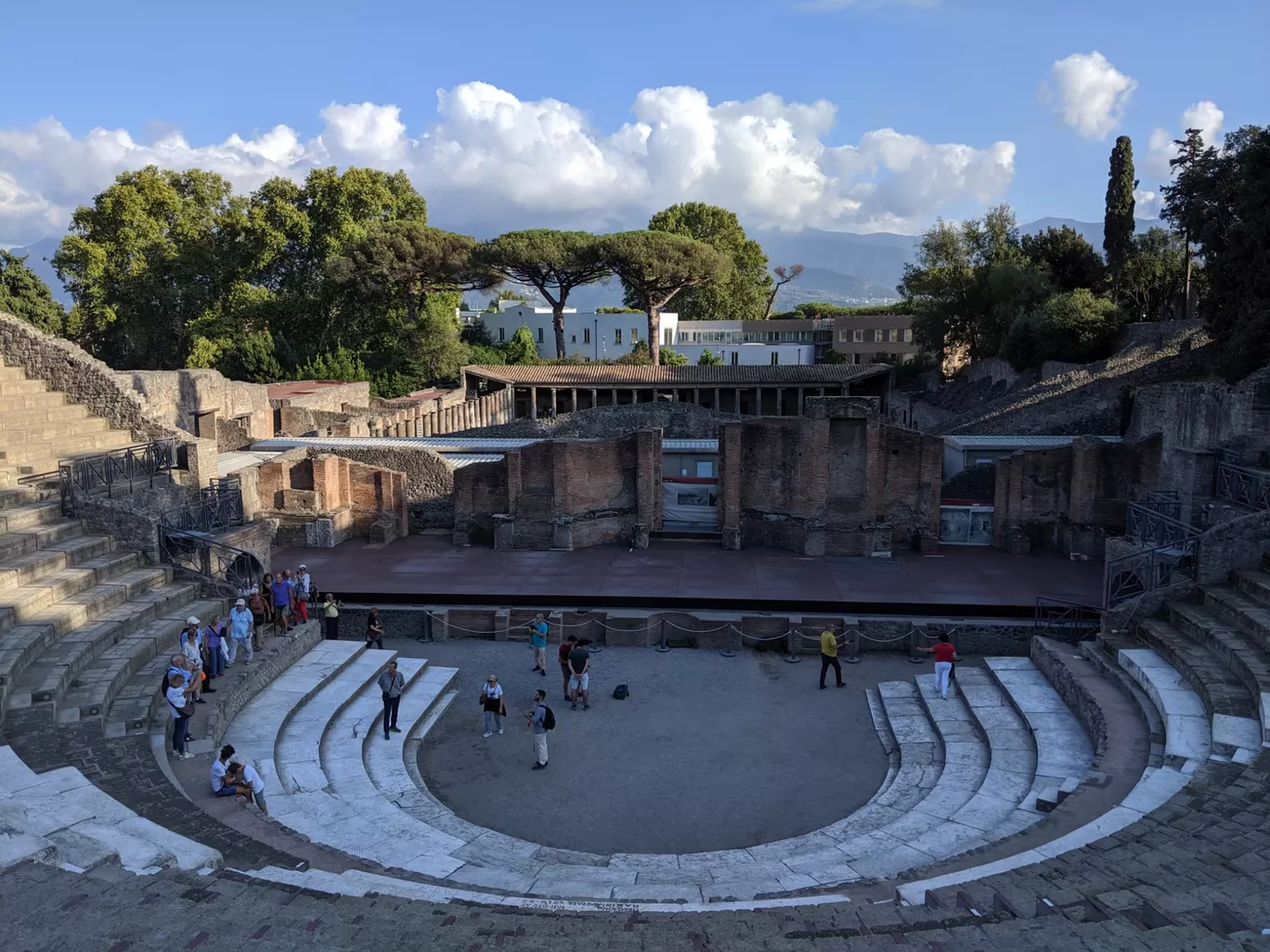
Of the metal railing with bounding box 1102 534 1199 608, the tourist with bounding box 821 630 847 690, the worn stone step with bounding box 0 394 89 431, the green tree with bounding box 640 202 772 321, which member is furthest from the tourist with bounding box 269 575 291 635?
the green tree with bounding box 640 202 772 321

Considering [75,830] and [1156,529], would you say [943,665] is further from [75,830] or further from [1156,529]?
[75,830]

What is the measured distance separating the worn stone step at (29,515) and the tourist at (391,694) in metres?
6.25

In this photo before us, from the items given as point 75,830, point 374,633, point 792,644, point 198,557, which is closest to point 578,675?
point 374,633

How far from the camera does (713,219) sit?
71000 mm

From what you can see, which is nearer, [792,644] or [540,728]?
[540,728]

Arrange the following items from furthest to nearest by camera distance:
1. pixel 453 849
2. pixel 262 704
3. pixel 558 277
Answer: pixel 558 277
pixel 262 704
pixel 453 849

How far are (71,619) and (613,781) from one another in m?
7.29

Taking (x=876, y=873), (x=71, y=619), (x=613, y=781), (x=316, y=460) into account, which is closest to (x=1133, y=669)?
(x=876, y=873)

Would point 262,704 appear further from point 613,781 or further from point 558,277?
point 558,277

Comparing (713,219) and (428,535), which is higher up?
(713,219)

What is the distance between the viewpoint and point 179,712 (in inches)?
402

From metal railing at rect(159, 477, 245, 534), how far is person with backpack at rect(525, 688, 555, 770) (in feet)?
23.3

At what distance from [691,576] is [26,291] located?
140 feet

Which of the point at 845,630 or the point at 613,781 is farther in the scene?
the point at 845,630
